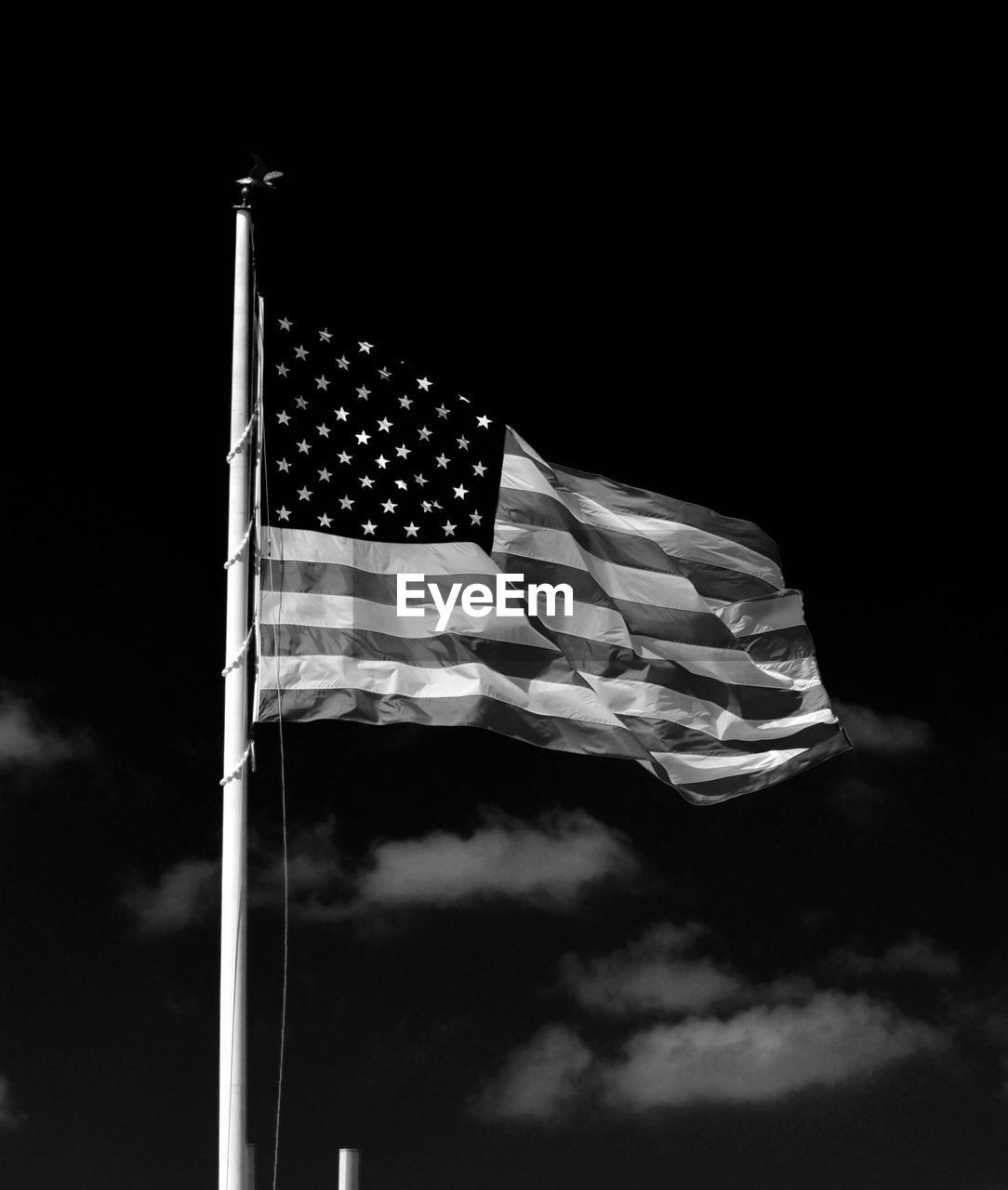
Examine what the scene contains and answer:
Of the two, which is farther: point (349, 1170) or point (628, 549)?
point (628, 549)

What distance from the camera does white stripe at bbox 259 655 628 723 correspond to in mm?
29219

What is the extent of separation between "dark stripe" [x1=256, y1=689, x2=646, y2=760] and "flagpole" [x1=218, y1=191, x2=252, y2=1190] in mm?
1089

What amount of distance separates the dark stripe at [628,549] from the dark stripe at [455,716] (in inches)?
149

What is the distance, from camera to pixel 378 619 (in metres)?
30.7

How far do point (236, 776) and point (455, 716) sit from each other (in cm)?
457

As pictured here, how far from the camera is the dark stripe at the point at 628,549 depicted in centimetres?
3362

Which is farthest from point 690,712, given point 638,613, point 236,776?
point 236,776

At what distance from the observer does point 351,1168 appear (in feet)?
86.0

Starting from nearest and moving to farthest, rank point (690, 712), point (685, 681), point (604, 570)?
point (690, 712)
point (685, 681)
point (604, 570)

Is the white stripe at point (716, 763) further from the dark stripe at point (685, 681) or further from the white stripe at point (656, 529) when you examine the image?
the white stripe at point (656, 529)

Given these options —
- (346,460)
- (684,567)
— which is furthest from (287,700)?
(684,567)

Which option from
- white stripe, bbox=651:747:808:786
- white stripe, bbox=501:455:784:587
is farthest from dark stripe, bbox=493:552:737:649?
white stripe, bbox=651:747:808:786

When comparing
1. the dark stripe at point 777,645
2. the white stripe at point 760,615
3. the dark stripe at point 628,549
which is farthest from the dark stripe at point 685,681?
the dark stripe at point 628,549

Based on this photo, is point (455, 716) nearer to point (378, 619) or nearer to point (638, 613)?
point (378, 619)
